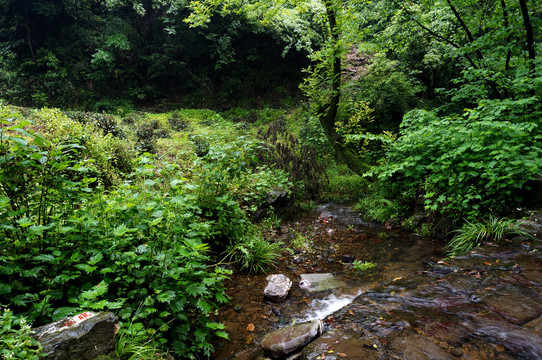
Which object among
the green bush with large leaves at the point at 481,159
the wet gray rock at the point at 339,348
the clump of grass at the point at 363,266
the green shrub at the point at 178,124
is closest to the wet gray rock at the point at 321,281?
the clump of grass at the point at 363,266

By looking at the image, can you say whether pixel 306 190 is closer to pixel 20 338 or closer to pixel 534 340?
pixel 534 340

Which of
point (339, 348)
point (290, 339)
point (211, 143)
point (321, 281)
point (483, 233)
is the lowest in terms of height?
point (321, 281)

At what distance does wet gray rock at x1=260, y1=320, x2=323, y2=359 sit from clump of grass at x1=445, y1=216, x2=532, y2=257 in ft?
8.84

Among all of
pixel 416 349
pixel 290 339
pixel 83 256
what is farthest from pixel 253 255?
pixel 416 349

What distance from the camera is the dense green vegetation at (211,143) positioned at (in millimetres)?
2064

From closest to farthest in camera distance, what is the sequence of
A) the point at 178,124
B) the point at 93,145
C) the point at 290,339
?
the point at 290,339, the point at 93,145, the point at 178,124

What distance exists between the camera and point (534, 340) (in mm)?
1854

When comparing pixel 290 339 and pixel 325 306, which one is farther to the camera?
pixel 325 306

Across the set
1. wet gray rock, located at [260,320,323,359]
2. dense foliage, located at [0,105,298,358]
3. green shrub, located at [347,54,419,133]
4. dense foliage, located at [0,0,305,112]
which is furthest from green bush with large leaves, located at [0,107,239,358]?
dense foliage, located at [0,0,305,112]

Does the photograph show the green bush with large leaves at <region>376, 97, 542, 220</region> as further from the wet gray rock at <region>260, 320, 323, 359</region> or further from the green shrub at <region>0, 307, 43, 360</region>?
the green shrub at <region>0, 307, 43, 360</region>

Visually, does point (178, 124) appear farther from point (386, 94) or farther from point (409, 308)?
point (409, 308)

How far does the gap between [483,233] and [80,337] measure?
15.8 ft

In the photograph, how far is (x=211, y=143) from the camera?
4.75m

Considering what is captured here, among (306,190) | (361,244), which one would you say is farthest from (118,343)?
(306,190)
